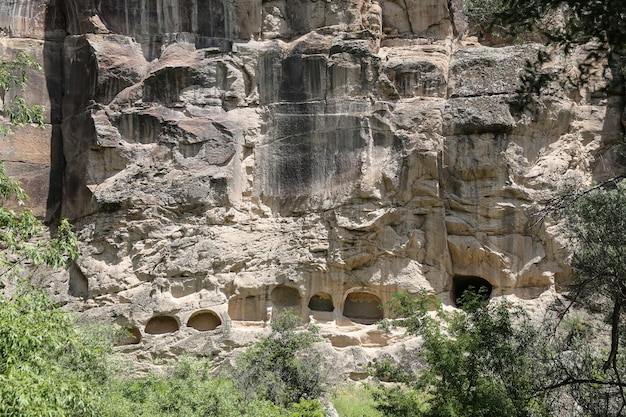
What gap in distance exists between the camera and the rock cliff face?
66.5ft

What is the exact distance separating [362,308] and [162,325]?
5297 millimetres

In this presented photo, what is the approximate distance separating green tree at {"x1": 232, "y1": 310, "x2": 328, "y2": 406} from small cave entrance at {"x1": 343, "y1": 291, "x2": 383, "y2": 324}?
10.3 ft

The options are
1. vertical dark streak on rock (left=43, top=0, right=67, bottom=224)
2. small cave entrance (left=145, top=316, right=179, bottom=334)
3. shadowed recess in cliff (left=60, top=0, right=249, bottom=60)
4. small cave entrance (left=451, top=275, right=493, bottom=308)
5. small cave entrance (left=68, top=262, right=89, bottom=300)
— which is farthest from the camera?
vertical dark streak on rock (left=43, top=0, right=67, bottom=224)

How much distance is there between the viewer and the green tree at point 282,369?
16.0 metres

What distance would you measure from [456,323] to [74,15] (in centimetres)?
1548

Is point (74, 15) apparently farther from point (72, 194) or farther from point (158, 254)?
point (158, 254)

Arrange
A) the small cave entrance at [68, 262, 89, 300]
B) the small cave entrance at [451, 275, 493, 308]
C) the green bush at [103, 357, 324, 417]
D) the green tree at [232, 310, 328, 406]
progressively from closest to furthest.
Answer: the green bush at [103, 357, 324, 417]
the green tree at [232, 310, 328, 406]
the small cave entrance at [68, 262, 89, 300]
the small cave entrance at [451, 275, 493, 308]

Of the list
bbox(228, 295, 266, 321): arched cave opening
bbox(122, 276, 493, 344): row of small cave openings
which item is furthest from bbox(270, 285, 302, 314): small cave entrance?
bbox(228, 295, 266, 321): arched cave opening

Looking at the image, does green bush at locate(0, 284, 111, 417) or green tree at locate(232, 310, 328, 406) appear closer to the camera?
green bush at locate(0, 284, 111, 417)

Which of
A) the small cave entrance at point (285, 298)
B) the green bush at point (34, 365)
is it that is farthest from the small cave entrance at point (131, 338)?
the green bush at point (34, 365)

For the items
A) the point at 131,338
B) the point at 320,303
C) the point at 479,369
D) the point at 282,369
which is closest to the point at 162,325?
the point at 131,338

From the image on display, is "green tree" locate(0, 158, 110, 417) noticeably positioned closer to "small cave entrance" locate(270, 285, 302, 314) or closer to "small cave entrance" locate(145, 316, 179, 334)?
"small cave entrance" locate(145, 316, 179, 334)

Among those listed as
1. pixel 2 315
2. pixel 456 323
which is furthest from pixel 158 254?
pixel 2 315

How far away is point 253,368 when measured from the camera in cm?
1683
